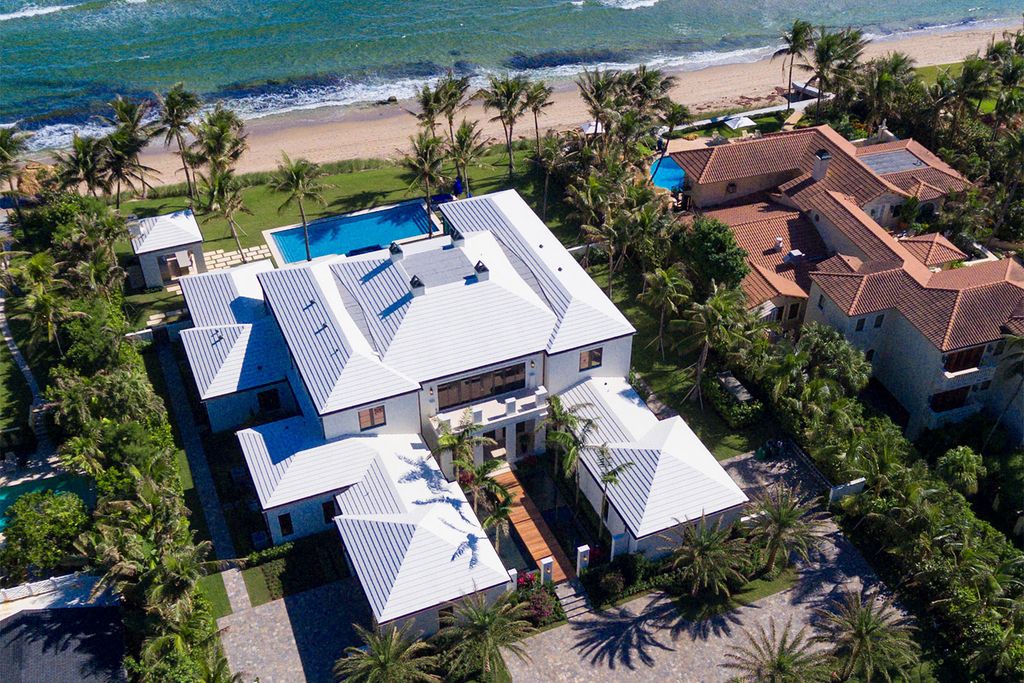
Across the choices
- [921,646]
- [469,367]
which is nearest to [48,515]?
[469,367]

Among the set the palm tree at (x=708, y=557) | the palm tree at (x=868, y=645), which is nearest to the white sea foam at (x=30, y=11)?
the palm tree at (x=708, y=557)

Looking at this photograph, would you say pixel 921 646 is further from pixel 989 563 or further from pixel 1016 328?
pixel 1016 328

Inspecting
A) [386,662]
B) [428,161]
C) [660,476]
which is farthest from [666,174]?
[386,662]

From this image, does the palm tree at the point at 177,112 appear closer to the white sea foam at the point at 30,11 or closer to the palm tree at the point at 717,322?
the palm tree at the point at 717,322

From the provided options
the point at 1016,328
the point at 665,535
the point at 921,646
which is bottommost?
the point at 921,646

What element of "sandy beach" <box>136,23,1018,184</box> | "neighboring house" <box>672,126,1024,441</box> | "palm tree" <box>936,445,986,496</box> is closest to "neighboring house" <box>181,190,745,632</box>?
"palm tree" <box>936,445,986,496</box>
